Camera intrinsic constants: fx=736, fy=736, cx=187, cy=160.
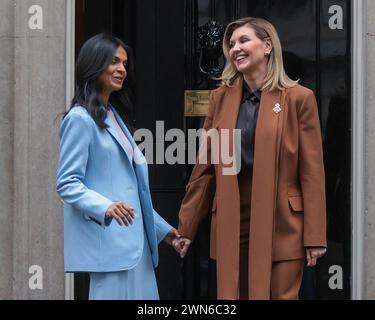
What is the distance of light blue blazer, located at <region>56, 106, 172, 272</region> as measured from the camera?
3305 millimetres

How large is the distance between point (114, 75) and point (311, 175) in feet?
3.53

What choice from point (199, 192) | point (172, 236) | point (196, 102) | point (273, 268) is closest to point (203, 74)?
point (196, 102)

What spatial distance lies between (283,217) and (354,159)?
1210 millimetres

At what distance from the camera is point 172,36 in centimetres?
483

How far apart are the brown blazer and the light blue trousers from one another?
1.33ft

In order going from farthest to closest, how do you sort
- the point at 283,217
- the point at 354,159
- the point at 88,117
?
the point at 354,159 → the point at 283,217 → the point at 88,117

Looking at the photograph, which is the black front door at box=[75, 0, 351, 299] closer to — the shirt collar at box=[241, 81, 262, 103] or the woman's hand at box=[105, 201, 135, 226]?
the shirt collar at box=[241, 81, 262, 103]

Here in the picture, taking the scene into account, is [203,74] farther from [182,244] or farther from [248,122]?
[182,244]

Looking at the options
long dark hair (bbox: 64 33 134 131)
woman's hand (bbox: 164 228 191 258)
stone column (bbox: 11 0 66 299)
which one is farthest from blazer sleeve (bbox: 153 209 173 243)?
stone column (bbox: 11 0 66 299)

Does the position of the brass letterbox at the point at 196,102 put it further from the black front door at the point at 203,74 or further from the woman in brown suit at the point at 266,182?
the woman in brown suit at the point at 266,182

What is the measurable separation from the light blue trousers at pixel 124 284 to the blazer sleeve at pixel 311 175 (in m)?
0.81
